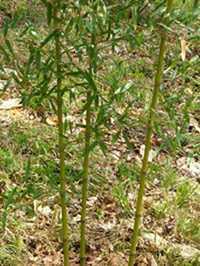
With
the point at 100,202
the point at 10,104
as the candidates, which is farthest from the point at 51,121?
the point at 100,202

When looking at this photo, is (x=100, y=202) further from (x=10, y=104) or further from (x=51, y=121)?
(x=10, y=104)

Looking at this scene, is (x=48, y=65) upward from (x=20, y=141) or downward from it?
upward

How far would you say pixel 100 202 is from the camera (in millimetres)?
3113

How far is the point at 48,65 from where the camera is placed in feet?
5.64

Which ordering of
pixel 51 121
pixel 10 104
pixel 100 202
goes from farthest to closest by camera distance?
pixel 10 104, pixel 51 121, pixel 100 202

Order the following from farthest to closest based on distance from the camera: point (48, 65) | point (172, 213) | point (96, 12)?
point (172, 213), point (48, 65), point (96, 12)

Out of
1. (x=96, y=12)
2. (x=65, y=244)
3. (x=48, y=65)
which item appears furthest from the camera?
(x=65, y=244)

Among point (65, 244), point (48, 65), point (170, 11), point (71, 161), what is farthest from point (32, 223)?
point (170, 11)

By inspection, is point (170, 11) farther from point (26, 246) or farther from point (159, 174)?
point (159, 174)

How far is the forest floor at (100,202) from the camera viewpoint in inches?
109

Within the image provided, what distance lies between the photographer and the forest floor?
2761mm

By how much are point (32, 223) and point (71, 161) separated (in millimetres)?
401

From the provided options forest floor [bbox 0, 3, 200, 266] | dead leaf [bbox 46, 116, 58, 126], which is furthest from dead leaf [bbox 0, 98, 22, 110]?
dead leaf [bbox 46, 116, 58, 126]

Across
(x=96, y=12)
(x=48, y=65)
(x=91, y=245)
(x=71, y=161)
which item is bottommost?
(x=91, y=245)
